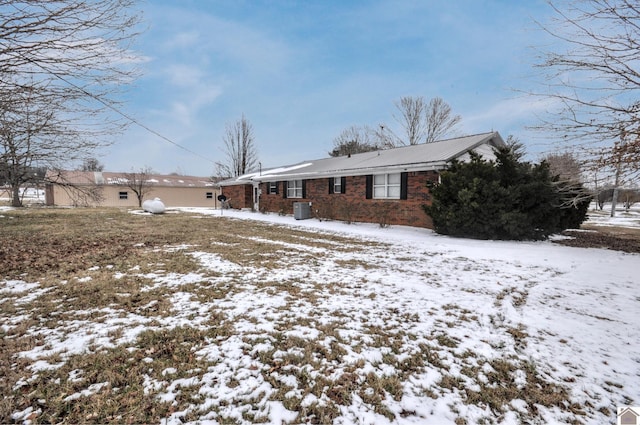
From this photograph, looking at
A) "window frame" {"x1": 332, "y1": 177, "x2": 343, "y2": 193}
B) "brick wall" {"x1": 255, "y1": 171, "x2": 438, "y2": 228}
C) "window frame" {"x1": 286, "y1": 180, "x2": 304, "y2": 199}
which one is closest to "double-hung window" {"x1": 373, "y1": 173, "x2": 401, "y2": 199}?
"brick wall" {"x1": 255, "y1": 171, "x2": 438, "y2": 228}

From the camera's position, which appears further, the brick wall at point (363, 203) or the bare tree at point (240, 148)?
the bare tree at point (240, 148)

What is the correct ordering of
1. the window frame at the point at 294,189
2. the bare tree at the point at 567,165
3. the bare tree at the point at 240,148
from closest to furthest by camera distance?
1. the bare tree at the point at 567,165
2. the window frame at the point at 294,189
3. the bare tree at the point at 240,148

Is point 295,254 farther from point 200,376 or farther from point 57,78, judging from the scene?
point 57,78

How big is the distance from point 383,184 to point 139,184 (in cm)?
2958

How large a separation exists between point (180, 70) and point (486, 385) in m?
12.0

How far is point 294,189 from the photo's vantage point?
18641 millimetres

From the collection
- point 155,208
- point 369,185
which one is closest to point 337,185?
point 369,185

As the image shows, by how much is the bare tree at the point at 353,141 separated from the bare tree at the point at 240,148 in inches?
426

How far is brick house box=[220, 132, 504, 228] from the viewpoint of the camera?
11.8 m

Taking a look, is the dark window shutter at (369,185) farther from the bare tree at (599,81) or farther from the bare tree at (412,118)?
the bare tree at (412,118)

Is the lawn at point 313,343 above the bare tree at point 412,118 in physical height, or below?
below

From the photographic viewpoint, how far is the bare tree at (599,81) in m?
4.66

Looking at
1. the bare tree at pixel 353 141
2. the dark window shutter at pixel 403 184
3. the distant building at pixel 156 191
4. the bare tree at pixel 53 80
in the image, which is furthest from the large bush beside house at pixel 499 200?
the distant building at pixel 156 191

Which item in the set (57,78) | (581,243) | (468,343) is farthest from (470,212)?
(57,78)
